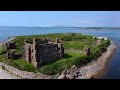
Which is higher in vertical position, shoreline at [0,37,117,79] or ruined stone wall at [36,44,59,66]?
→ ruined stone wall at [36,44,59,66]

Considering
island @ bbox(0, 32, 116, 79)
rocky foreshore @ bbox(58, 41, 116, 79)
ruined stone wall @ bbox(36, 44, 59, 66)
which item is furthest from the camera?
ruined stone wall @ bbox(36, 44, 59, 66)

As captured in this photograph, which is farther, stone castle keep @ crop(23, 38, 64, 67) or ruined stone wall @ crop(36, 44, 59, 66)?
ruined stone wall @ crop(36, 44, 59, 66)

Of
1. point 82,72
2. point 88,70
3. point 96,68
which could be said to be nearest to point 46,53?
point 82,72

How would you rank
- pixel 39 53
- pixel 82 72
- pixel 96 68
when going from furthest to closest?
pixel 96 68 → pixel 39 53 → pixel 82 72

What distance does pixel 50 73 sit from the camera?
53.6 feet

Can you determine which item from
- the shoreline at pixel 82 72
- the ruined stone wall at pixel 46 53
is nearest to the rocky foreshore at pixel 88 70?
the shoreline at pixel 82 72

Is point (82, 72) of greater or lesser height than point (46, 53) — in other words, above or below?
below

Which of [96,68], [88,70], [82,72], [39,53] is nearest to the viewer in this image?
[82,72]

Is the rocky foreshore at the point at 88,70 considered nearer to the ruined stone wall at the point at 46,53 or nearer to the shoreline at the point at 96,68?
the shoreline at the point at 96,68

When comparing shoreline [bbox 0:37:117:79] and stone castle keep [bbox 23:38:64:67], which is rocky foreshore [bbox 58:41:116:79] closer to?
shoreline [bbox 0:37:117:79]

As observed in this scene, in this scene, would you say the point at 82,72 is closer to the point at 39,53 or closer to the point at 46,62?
the point at 46,62

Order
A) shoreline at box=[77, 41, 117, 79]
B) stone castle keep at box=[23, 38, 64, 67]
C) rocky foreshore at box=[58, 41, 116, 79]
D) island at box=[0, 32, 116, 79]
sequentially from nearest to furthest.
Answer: rocky foreshore at box=[58, 41, 116, 79]
island at box=[0, 32, 116, 79]
shoreline at box=[77, 41, 117, 79]
stone castle keep at box=[23, 38, 64, 67]

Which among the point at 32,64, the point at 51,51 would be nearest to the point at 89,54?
the point at 51,51

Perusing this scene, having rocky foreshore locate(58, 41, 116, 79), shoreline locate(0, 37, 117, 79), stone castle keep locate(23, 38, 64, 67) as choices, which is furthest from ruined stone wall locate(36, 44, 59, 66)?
rocky foreshore locate(58, 41, 116, 79)
